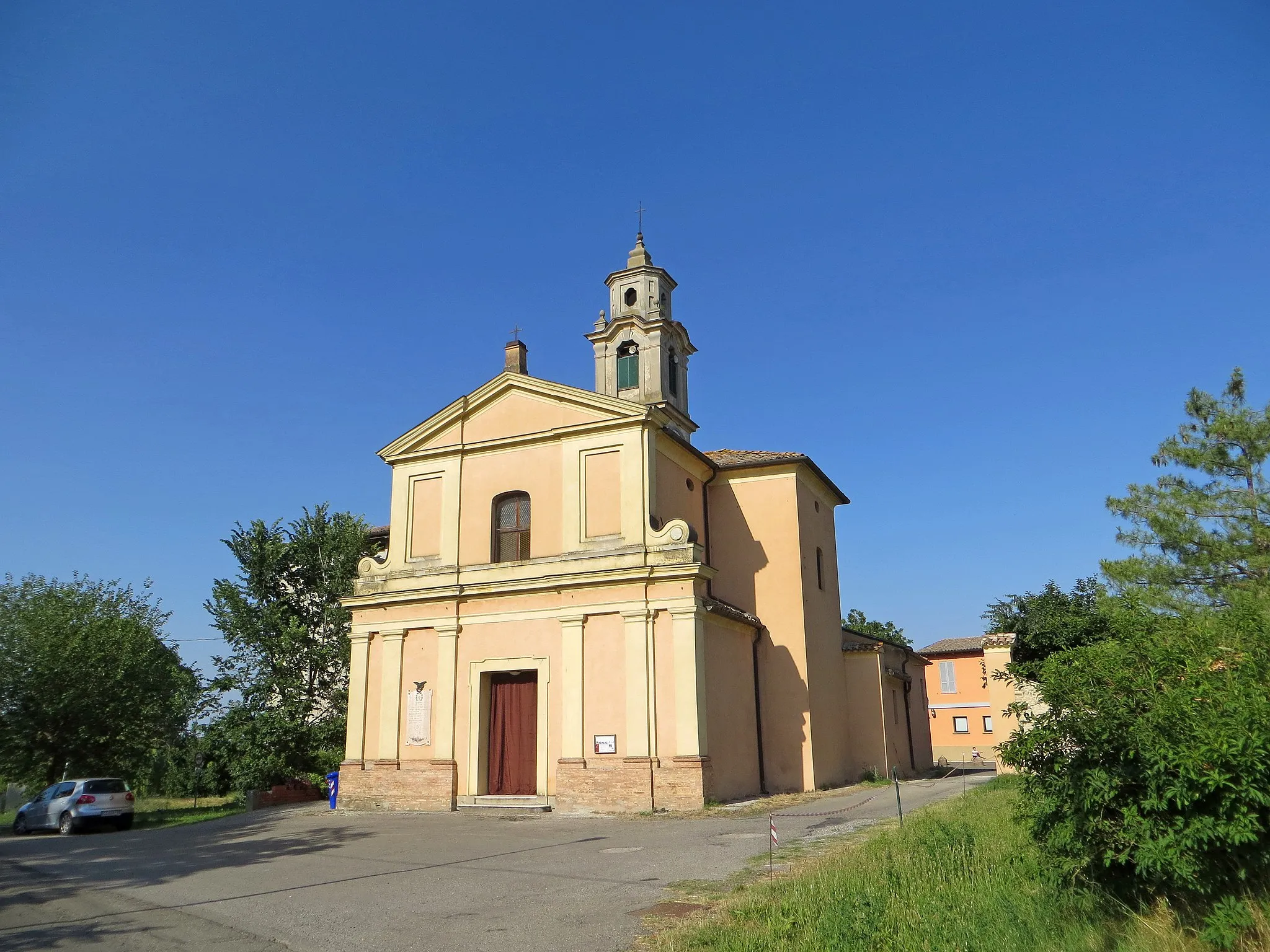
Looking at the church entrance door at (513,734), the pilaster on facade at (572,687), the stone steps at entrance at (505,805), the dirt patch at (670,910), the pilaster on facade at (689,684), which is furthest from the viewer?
the church entrance door at (513,734)

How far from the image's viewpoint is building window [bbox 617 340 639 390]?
28.7 metres

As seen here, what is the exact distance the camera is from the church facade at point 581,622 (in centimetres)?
1927

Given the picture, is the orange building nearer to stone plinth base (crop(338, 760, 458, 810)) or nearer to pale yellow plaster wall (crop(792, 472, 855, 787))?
pale yellow plaster wall (crop(792, 472, 855, 787))

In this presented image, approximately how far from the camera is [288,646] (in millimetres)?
27016

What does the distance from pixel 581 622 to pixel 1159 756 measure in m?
15.2

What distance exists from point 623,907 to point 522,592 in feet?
41.2

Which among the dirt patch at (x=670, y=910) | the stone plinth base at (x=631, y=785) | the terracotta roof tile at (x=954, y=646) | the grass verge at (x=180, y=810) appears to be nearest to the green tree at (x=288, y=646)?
the grass verge at (x=180, y=810)

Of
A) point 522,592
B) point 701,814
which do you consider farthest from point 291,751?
point 701,814

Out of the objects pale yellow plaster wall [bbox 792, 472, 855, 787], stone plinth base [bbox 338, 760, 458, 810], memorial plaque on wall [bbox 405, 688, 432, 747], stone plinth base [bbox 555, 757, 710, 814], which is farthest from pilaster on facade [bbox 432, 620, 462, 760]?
pale yellow plaster wall [bbox 792, 472, 855, 787]

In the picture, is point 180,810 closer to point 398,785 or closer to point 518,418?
point 398,785

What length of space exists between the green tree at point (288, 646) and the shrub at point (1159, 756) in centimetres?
2347

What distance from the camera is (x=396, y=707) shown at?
843 inches

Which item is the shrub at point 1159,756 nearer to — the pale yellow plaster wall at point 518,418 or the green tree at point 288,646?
the pale yellow plaster wall at point 518,418

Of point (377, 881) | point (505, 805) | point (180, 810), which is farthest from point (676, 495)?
point (180, 810)
